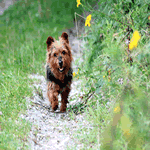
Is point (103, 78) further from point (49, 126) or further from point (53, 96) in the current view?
point (53, 96)

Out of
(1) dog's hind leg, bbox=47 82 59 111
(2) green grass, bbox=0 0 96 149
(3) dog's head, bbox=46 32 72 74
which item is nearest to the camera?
(2) green grass, bbox=0 0 96 149

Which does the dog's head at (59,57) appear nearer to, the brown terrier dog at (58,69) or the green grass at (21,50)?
the brown terrier dog at (58,69)

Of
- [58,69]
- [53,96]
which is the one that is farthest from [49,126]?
[58,69]

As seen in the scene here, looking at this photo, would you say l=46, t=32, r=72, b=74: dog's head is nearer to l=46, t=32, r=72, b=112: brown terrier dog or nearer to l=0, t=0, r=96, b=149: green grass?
l=46, t=32, r=72, b=112: brown terrier dog

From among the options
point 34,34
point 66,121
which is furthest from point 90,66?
point 34,34

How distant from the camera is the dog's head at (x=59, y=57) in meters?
4.71

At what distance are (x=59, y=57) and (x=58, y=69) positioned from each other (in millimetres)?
306

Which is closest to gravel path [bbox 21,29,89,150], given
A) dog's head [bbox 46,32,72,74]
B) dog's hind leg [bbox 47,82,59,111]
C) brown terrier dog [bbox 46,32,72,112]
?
dog's hind leg [bbox 47,82,59,111]

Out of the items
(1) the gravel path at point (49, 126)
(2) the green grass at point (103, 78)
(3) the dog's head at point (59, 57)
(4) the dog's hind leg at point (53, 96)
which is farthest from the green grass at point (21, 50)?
(3) the dog's head at point (59, 57)

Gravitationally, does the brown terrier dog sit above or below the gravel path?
above

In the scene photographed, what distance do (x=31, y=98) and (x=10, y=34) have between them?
4942 millimetres

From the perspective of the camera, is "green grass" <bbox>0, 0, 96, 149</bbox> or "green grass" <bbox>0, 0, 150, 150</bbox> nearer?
"green grass" <bbox>0, 0, 150, 150</bbox>

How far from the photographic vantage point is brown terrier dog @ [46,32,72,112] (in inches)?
187

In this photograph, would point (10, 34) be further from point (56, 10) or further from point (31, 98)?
point (31, 98)
